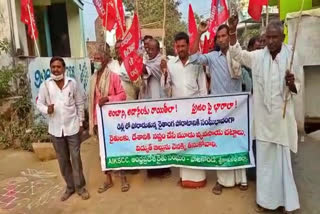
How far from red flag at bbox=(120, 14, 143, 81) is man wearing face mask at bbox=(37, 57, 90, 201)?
0.66m

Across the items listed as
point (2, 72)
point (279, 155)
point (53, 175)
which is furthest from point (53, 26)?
point (279, 155)

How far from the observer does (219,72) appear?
13.6 ft

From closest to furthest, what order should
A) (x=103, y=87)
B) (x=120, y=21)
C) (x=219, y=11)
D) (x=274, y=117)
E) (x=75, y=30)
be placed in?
(x=274, y=117) < (x=103, y=87) < (x=219, y=11) < (x=120, y=21) < (x=75, y=30)

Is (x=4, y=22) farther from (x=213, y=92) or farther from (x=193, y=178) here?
(x=193, y=178)

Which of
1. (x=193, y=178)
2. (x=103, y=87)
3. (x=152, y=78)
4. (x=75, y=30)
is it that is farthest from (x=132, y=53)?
(x=75, y=30)

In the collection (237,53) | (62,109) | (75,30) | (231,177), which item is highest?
(75,30)

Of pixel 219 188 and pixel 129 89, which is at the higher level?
pixel 129 89

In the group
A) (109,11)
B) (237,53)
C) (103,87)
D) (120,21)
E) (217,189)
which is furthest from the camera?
(120,21)

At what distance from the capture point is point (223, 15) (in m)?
5.47

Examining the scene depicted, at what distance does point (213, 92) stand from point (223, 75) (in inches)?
9.3

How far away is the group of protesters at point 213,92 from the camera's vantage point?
3445 millimetres

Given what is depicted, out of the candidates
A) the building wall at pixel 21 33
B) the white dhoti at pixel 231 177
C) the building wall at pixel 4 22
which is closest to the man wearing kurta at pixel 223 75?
the white dhoti at pixel 231 177

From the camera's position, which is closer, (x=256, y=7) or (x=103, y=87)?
(x=256, y=7)

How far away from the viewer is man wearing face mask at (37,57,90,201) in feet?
13.4
